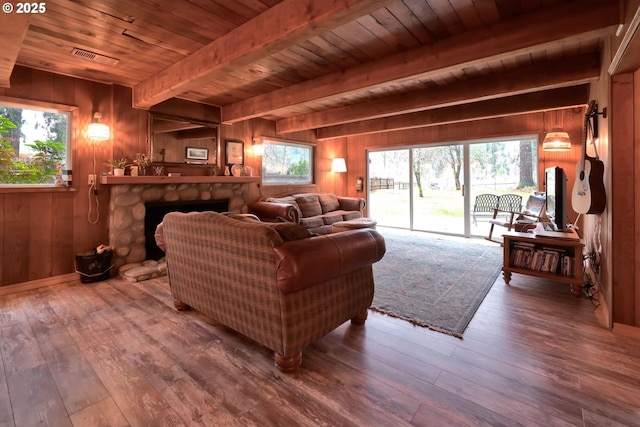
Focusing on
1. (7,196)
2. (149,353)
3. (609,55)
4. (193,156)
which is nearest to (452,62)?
(609,55)

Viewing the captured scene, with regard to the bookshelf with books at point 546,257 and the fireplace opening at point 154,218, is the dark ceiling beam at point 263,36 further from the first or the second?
the bookshelf with books at point 546,257

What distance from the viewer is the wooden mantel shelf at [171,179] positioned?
348 centimetres

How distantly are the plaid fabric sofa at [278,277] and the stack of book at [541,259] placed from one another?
77.9 inches

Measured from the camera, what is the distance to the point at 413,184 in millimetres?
6523

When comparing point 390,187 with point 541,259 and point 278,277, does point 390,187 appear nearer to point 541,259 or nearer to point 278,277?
point 541,259

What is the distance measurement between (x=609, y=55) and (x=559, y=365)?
236 cm

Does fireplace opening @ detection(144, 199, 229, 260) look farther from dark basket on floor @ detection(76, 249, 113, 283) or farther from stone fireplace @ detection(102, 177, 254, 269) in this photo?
dark basket on floor @ detection(76, 249, 113, 283)

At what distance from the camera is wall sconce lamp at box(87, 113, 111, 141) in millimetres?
3424

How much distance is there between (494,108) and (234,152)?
13.8 feet

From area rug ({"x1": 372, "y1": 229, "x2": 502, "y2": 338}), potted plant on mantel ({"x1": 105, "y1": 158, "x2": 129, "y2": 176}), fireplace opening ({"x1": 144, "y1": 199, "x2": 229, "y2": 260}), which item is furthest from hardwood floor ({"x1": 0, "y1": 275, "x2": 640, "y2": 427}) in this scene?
potted plant on mantel ({"x1": 105, "y1": 158, "x2": 129, "y2": 176})

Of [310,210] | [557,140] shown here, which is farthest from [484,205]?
[310,210]

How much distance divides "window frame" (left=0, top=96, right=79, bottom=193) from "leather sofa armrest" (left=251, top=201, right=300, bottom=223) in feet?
8.41

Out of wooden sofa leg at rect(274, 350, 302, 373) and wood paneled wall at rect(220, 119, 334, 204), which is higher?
wood paneled wall at rect(220, 119, 334, 204)

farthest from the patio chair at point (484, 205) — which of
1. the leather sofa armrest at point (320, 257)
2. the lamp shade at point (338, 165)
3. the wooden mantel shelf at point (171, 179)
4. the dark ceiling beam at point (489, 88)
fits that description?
the leather sofa armrest at point (320, 257)
